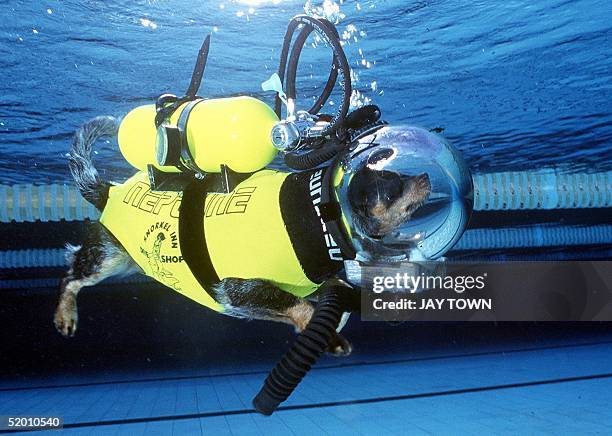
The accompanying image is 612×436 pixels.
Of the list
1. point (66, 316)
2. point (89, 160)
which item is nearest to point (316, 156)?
point (89, 160)

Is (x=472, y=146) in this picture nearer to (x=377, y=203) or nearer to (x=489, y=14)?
(x=489, y=14)

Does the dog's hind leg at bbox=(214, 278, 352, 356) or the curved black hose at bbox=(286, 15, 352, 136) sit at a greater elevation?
the curved black hose at bbox=(286, 15, 352, 136)

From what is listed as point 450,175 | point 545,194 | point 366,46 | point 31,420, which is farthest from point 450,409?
point 545,194

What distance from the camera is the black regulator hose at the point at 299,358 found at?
263 cm

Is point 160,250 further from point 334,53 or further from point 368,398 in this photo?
point 368,398

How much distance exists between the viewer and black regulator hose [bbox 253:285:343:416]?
263 cm

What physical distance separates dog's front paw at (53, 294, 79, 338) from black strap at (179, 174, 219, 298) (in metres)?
2.05

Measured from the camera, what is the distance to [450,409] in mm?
9609

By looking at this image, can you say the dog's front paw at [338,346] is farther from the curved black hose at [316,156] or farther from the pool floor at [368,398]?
the pool floor at [368,398]

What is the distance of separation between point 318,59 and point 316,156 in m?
6.25

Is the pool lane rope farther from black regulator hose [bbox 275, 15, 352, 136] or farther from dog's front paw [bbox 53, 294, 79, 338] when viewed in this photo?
black regulator hose [bbox 275, 15, 352, 136]

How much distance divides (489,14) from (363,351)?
9.49 metres

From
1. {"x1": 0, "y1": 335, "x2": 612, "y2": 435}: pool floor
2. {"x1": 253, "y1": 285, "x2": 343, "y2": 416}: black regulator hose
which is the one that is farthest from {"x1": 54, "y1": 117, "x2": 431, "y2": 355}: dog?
{"x1": 0, "y1": 335, "x2": 612, "y2": 435}: pool floor

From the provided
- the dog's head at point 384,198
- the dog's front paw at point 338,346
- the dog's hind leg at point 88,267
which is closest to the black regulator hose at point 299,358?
the dog's front paw at point 338,346
